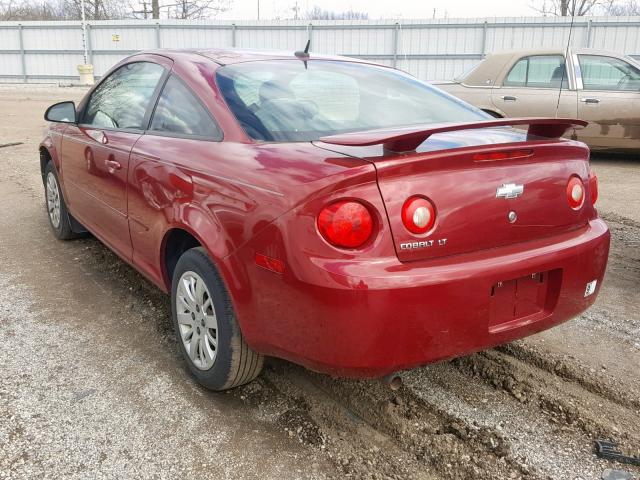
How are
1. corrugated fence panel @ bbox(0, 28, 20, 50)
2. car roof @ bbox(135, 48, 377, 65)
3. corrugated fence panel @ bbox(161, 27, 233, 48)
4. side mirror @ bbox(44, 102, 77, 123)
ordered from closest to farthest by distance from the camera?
car roof @ bbox(135, 48, 377, 65)
side mirror @ bbox(44, 102, 77, 123)
corrugated fence panel @ bbox(161, 27, 233, 48)
corrugated fence panel @ bbox(0, 28, 20, 50)

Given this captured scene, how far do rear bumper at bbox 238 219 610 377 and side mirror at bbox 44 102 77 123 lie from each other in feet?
8.63

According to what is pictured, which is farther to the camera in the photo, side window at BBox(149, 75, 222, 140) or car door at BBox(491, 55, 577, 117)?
car door at BBox(491, 55, 577, 117)

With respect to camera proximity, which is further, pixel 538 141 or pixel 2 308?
pixel 2 308

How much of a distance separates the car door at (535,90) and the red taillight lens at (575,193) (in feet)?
20.3

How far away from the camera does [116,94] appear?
3854 millimetres

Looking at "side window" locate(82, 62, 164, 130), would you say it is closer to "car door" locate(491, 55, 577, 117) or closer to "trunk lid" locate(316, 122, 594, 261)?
"trunk lid" locate(316, 122, 594, 261)

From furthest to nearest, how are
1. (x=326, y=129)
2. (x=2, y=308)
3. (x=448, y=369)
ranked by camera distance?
(x=2, y=308)
(x=448, y=369)
(x=326, y=129)

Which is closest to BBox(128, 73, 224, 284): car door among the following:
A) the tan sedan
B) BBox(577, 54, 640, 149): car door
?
the tan sedan

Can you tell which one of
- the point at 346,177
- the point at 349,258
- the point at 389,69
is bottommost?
the point at 349,258

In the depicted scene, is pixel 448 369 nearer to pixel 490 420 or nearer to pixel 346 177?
pixel 490 420

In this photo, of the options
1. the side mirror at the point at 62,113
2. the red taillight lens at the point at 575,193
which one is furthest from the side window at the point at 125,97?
the red taillight lens at the point at 575,193

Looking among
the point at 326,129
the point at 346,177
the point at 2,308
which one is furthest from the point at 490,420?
the point at 2,308

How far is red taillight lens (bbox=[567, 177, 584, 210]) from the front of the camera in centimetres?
246

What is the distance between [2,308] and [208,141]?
1.99 metres
